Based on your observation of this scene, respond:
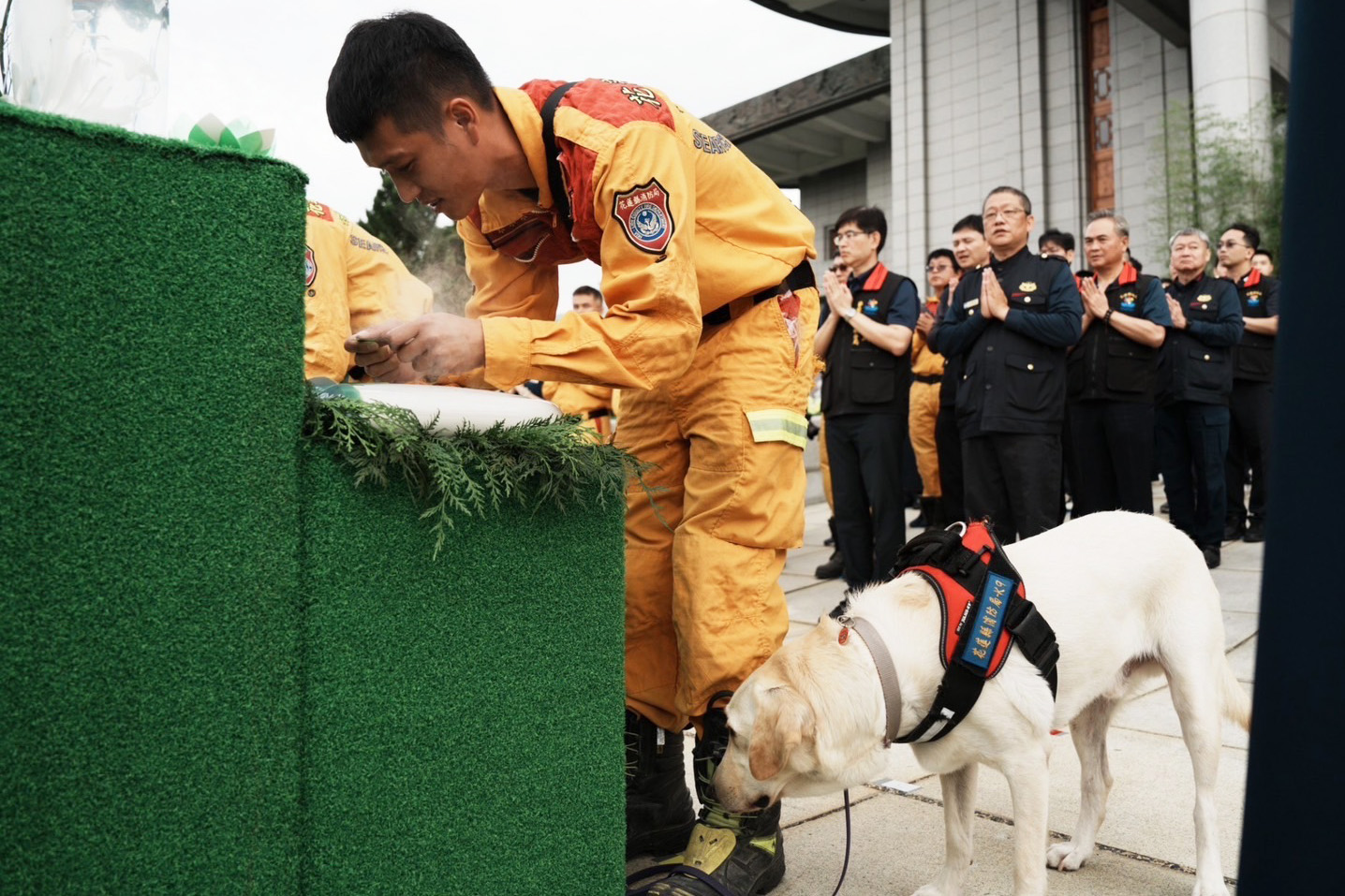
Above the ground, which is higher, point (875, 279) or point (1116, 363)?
point (875, 279)

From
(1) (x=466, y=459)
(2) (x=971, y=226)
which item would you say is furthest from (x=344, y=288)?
(2) (x=971, y=226)

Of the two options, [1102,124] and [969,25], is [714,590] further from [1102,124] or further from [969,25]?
[969,25]

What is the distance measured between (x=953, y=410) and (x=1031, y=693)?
210 inches

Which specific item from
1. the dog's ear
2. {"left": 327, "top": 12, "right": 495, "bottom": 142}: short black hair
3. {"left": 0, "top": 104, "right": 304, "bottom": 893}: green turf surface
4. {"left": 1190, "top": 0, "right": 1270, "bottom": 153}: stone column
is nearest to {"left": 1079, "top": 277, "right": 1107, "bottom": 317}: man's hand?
the dog's ear

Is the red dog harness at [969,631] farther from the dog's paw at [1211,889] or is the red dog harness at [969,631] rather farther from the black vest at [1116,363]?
the black vest at [1116,363]

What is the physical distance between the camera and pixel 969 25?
853 inches

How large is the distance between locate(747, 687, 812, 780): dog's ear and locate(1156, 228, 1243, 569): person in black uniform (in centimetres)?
579

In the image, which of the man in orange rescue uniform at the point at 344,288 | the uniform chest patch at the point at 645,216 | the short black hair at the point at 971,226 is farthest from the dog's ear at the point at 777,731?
the short black hair at the point at 971,226

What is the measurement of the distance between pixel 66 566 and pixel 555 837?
996 millimetres

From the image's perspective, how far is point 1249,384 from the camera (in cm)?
780

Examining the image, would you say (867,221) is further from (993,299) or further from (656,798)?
(656,798)

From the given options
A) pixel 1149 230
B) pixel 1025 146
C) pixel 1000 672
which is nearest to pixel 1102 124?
pixel 1025 146

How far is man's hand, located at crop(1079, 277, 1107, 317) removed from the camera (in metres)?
6.30

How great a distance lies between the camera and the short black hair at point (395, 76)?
6.12ft
